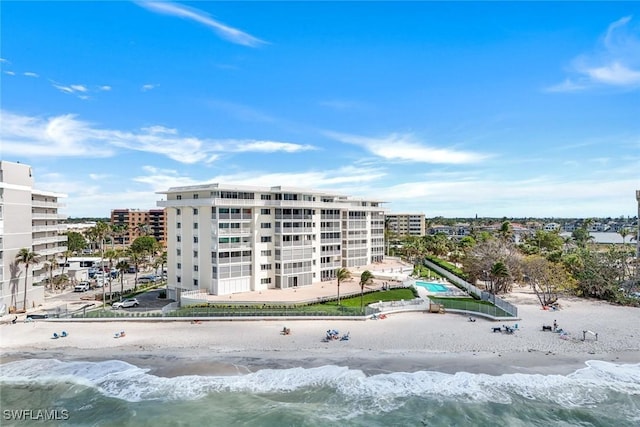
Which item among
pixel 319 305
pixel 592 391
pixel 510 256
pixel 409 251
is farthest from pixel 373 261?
pixel 592 391

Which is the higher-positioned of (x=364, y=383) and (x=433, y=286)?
(x=433, y=286)

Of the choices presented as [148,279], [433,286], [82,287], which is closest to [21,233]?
[82,287]

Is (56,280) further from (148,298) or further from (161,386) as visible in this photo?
(161,386)

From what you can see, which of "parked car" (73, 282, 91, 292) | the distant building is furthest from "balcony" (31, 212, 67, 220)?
the distant building

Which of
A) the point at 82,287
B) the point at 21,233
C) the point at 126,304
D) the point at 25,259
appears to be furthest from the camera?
the point at 82,287

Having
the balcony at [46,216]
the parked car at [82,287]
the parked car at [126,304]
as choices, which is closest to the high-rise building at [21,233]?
the balcony at [46,216]

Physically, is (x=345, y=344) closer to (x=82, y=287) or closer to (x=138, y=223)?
(x=82, y=287)

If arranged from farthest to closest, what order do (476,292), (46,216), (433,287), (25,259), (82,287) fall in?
1. (82,287)
2. (433,287)
3. (46,216)
4. (476,292)
5. (25,259)
